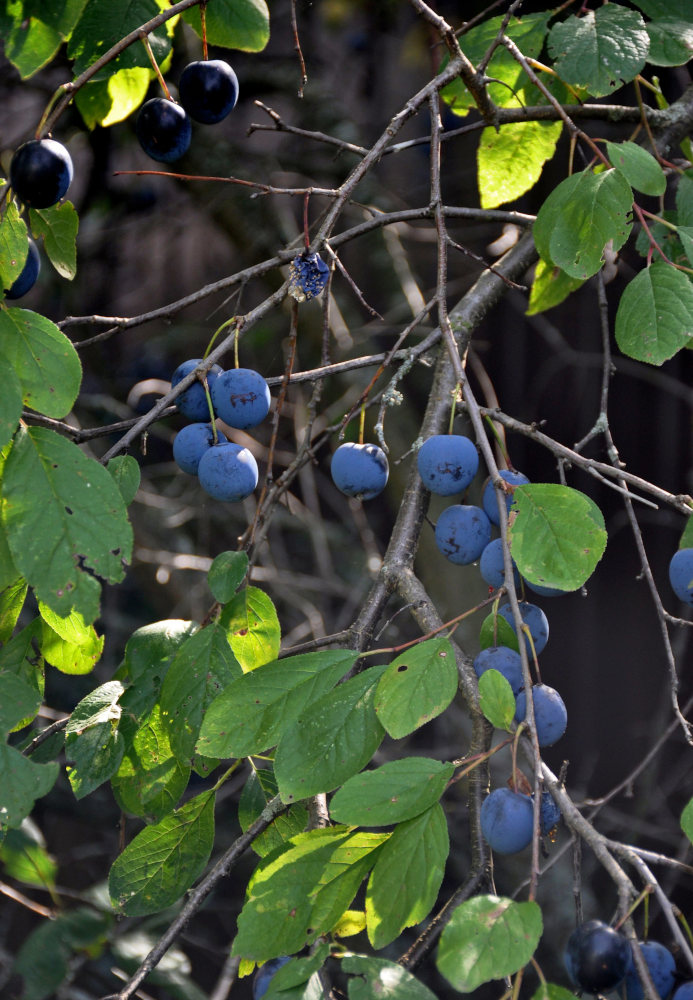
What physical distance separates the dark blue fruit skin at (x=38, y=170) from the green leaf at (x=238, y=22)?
0.34 metres

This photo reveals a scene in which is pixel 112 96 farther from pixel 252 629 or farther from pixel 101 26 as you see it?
pixel 252 629

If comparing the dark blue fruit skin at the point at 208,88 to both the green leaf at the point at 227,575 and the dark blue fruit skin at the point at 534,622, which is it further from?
the dark blue fruit skin at the point at 534,622

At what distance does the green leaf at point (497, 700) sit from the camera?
587 mm

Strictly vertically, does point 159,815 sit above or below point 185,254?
above

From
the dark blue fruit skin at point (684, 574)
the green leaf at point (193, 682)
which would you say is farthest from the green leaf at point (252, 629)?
the dark blue fruit skin at point (684, 574)

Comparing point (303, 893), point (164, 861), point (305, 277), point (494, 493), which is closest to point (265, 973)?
point (164, 861)

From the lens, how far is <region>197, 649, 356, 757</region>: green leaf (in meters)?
0.66

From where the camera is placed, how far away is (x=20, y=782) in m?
0.62

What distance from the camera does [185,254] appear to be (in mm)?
3307

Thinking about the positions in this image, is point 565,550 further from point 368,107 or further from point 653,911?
point 368,107

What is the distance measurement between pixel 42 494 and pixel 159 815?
1.13ft

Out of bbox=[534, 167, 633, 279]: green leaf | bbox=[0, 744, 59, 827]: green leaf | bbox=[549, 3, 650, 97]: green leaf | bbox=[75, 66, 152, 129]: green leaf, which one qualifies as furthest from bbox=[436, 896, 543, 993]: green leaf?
bbox=[75, 66, 152, 129]: green leaf

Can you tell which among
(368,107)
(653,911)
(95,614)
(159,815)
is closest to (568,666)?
(653,911)

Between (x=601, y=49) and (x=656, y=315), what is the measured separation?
306 millimetres
